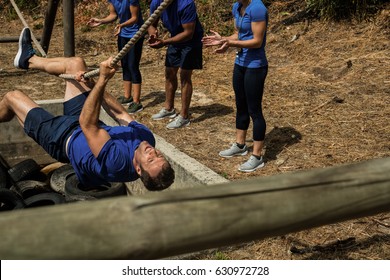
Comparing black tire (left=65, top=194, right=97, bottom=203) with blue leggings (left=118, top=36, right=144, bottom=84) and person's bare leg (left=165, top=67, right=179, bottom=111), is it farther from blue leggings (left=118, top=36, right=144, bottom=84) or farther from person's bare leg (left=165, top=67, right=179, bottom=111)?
blue leggings (left=118, top=36, right=144, bottom=84)

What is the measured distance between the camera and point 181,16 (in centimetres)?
681

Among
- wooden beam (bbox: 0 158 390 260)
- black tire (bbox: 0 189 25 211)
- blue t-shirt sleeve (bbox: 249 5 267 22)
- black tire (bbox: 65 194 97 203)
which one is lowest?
black tire (bbox: 65 194 97 203)

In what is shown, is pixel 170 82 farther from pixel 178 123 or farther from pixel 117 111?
pixel 117 111

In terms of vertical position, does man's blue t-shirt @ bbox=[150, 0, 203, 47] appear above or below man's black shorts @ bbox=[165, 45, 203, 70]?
above

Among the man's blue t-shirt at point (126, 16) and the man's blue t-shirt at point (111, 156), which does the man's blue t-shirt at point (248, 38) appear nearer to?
the man's blue t-shirt at point (111, 156)

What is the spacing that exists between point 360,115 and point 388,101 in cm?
57

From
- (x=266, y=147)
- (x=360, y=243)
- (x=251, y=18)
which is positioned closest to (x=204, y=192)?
(x=360, y=243)

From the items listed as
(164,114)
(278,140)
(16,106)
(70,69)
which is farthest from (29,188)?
(278,140)

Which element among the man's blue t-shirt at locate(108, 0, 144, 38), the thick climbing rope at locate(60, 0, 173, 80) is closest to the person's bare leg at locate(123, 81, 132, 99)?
the man's blue t-shirt at locate(108, 0, 144, 38)

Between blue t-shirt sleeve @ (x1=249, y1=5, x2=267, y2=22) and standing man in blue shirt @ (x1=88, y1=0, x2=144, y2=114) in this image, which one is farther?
standing man in blue shirt @ (x1=88, y1=0, x2=144, y2=114)

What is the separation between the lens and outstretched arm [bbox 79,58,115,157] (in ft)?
14.8

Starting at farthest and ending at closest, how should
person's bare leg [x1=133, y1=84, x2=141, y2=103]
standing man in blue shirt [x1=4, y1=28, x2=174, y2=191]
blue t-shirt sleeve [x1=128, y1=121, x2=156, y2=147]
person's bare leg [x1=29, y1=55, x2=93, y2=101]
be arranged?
person's bare leg [x1=133, y1=84, x2=141, y2=103]
person's bare leg [x1=29, y1=55, x2=93, y2=101]
blue t-shirt sleeve [x1=128, y1=121, x2=156, y2=147]
standing man in blue shirt [x1=4, y1=28, x2=174, y2=191]

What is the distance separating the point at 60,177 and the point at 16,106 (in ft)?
4.68

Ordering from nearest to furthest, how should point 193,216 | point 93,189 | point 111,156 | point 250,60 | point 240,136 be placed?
point 193,216 < point 111,156 < point 250,60 < point 240,136 < point 93,189
